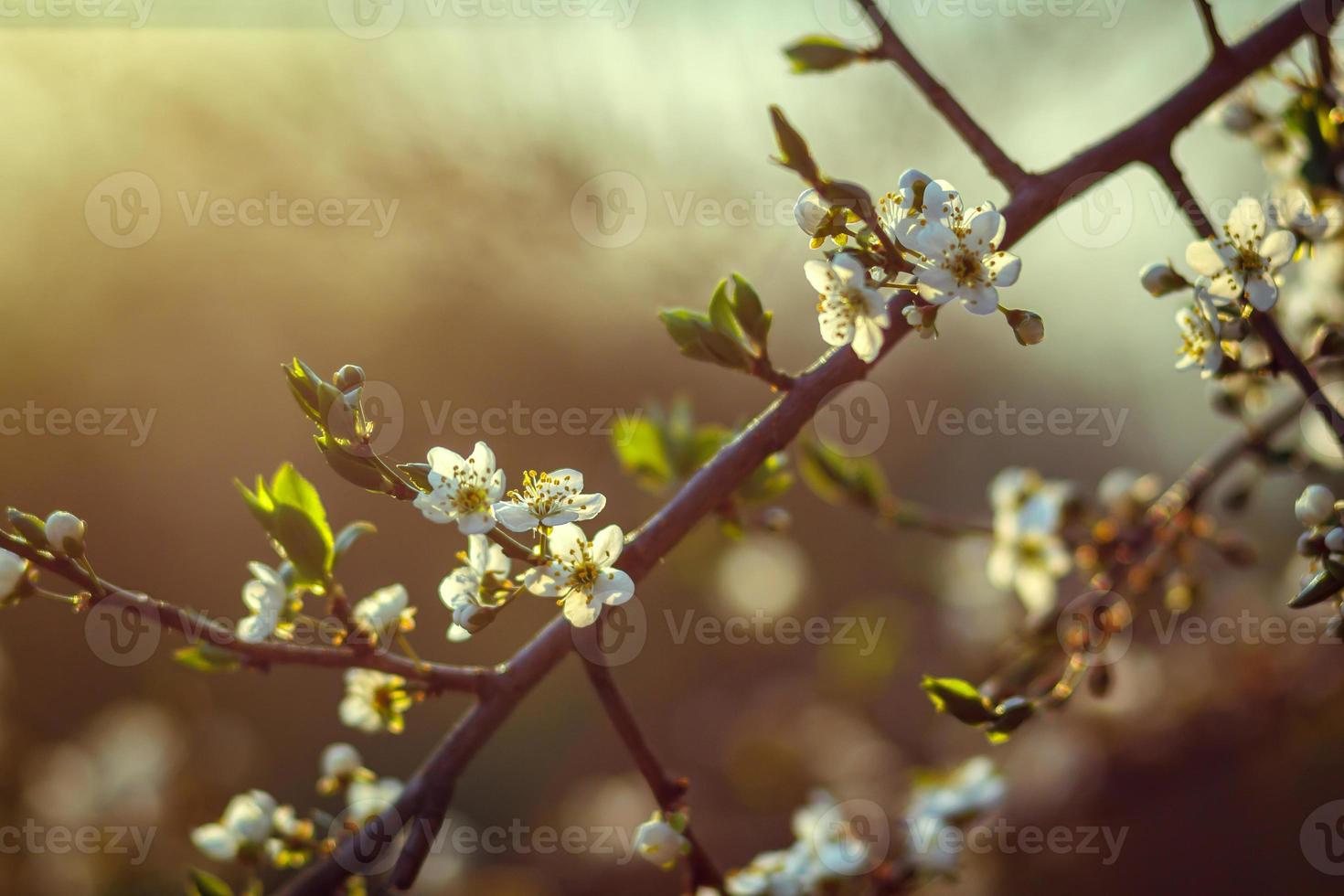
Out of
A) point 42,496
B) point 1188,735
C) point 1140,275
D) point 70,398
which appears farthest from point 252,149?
point 1188,735

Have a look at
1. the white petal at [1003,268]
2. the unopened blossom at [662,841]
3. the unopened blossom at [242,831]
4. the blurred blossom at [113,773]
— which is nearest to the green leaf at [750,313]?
the white petal at [1003,268]

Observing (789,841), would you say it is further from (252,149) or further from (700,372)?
(252,149)

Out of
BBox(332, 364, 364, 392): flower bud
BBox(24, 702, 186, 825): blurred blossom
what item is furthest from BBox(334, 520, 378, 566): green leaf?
BBox(24, 702, 186, 825): blurred blossom

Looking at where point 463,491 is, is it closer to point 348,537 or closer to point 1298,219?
point 348,537

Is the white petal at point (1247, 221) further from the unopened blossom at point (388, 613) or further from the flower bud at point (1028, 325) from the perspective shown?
the unopened blossom at point (388, 613)

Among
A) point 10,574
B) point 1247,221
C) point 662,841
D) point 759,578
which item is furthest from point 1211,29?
point 759,578

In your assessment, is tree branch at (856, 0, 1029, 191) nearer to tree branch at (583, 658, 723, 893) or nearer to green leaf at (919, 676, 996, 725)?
green leaf at (919, 676, 996, 725)
